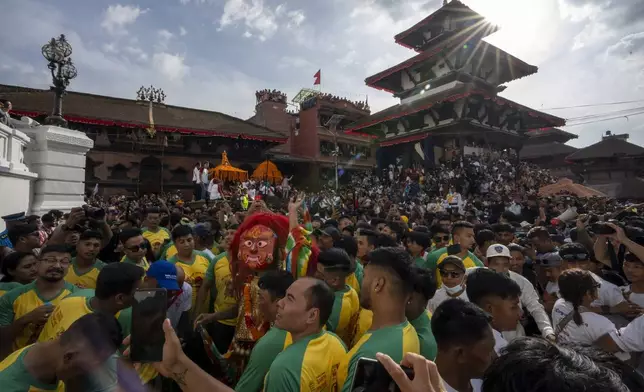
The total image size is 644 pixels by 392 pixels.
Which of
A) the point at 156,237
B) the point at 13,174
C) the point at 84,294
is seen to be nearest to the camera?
the point at 84,294

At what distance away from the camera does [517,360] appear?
3.46ft

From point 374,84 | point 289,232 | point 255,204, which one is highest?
point 374,84

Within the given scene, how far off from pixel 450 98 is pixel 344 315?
2018 centimetres

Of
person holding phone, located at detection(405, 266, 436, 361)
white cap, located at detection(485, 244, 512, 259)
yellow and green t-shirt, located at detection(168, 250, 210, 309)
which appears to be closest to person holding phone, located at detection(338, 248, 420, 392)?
person holding phone, located at detection(405, 266, 436, 361)

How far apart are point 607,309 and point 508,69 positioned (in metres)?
30.5

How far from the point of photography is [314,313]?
2.29m

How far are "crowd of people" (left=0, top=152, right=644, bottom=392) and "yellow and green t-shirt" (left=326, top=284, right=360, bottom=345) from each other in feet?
0.04

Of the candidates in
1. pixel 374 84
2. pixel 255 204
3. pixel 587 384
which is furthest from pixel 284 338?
pixel 374 84

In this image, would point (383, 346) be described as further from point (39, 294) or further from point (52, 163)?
point (52, 163)

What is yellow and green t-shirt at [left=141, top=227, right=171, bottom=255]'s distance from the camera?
6.28m

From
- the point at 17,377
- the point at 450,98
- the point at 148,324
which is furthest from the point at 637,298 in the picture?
the point at 450,98

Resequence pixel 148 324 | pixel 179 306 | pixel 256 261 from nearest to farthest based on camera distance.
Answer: pixel 148 324
pixel 256 261
pixel 179 306

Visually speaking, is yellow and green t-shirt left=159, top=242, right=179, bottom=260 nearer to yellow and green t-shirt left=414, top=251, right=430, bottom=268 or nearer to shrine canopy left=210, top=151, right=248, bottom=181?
yellow and green t-shirt left=414, top=251, right=430, bottom=268

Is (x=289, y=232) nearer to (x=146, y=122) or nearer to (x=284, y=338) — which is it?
(x=284, y=338)
